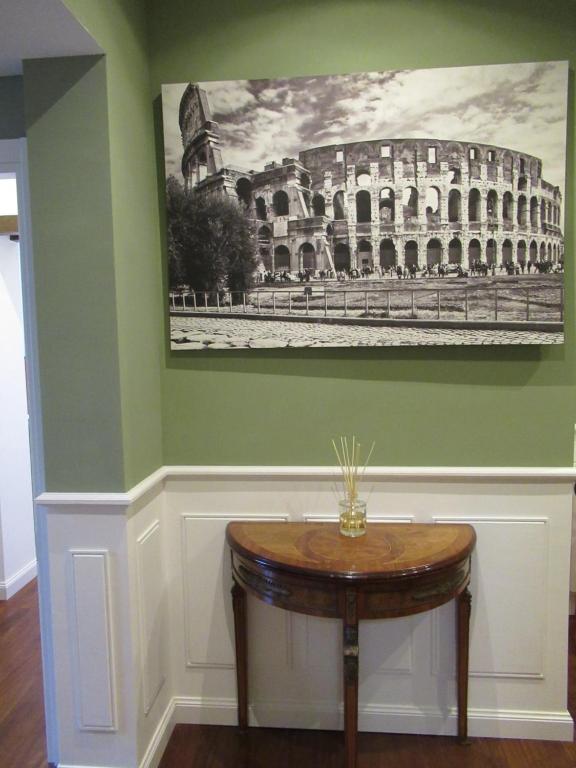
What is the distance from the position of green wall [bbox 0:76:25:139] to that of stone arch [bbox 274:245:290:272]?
98 cm

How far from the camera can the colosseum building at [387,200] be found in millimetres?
1872

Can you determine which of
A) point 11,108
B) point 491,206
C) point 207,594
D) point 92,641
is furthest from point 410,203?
point 92,641

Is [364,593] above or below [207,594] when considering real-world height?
above

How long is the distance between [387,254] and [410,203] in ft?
0.65

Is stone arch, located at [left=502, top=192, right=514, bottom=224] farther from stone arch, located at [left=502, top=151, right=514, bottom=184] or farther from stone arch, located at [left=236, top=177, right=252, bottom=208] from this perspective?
stone arch, located at [left=236, top=177, right=252, bottom=208]

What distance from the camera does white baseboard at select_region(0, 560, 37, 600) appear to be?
10.4 feet

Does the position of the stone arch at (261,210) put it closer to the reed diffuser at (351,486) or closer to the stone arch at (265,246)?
the stone arch at (265,246)

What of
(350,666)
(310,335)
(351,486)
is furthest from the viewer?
(310,335)

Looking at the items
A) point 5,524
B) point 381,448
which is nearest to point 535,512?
point 381,448

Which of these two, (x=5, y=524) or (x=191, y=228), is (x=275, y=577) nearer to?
(x=191, y=228)

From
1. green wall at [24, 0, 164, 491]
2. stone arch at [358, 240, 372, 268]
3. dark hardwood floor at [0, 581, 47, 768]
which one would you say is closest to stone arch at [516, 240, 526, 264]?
stone arch at [358, 240, 372, 268]

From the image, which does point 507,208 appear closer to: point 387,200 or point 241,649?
point 387,200

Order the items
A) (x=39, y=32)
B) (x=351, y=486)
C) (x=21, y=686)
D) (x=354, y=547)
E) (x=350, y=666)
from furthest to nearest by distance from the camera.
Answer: (x=21, y=686) → (x=351, y=486) → (x=354, y=547) → (x=350, y=666) → (x=39, y=32)

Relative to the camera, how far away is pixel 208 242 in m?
1.97
